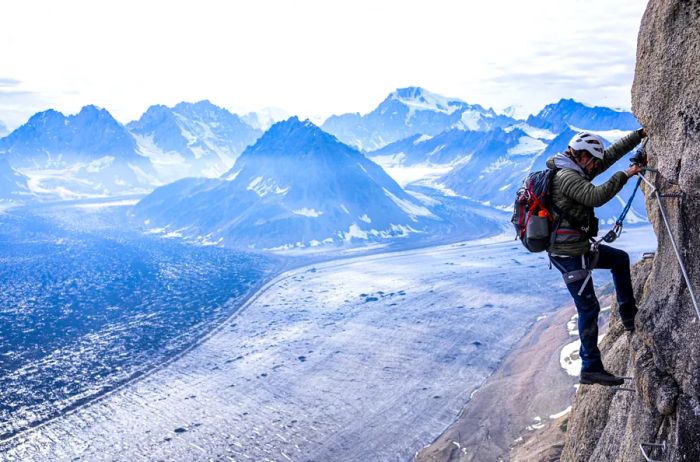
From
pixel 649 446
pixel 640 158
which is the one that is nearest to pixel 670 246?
pixel 640 158

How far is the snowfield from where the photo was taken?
1875 inches

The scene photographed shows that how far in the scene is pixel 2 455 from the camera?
159ft

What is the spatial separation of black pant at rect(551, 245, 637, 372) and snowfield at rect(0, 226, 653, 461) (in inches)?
1478

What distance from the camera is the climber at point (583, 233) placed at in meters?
8.56

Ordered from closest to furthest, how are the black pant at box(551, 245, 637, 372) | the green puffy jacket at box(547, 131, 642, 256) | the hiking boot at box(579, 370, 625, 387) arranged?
1. the green puffy jacket at box(547, 131, 642, 256)
2. the black pant at box(551, 245, 637, 372)
3. the hiking boot at box(579, 370, 625, 387)

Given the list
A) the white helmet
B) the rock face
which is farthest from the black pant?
the white helmet

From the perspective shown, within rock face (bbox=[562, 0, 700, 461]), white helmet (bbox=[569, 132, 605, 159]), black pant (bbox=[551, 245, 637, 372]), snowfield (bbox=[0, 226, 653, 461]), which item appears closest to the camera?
rock face (bbox=[562, 0, 700, 461])

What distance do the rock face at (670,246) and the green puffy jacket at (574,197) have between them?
23.4 inches

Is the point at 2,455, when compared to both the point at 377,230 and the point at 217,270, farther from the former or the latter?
the point at 377,230

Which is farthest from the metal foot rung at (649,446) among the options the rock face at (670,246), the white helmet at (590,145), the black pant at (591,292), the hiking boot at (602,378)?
the white helmet at (590,145)

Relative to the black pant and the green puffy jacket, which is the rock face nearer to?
the black pant

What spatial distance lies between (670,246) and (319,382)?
54.7 meters

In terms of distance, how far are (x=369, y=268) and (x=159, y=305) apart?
49979mm

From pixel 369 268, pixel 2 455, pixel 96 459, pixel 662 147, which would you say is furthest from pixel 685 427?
pixel 369 268
